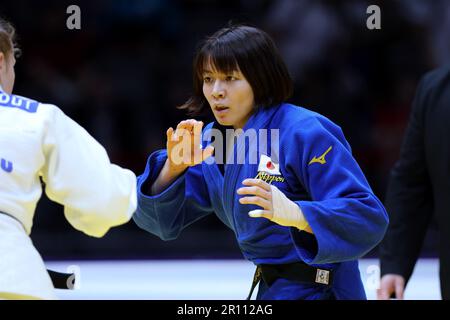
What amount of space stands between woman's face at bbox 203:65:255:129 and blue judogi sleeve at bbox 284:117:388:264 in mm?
290

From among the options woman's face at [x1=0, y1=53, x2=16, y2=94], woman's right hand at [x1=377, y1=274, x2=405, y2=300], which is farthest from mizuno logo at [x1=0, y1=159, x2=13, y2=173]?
woman's right hand at [x1=377, y1=274, x2=405, y2=300]

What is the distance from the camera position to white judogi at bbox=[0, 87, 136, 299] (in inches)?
99.3

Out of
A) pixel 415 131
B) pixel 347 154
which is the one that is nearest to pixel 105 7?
pixel 415 131

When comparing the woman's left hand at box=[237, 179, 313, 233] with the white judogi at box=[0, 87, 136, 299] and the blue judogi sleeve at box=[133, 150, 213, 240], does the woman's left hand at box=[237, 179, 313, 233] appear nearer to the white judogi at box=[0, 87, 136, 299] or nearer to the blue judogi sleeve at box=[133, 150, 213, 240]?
the white judogi at box=[0, 87, 136, 299]

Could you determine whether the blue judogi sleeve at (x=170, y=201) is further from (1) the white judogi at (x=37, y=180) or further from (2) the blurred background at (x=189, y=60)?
(2) the blurred background at (x=189, y=60)

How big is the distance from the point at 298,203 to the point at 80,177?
2.37ft

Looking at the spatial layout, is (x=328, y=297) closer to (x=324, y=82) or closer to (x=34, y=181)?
(x=34, y=181)

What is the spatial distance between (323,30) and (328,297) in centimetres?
478

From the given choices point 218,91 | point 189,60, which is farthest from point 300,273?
point 189,60

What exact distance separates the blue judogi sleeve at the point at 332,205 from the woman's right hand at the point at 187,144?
293 mm

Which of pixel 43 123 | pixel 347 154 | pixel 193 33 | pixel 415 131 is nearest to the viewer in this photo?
pixel 43 123

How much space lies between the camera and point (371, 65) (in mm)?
7672

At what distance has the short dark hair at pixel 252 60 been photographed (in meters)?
3.24

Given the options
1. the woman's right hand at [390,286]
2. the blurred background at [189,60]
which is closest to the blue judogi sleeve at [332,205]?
the woman's right hand at [390,286]
